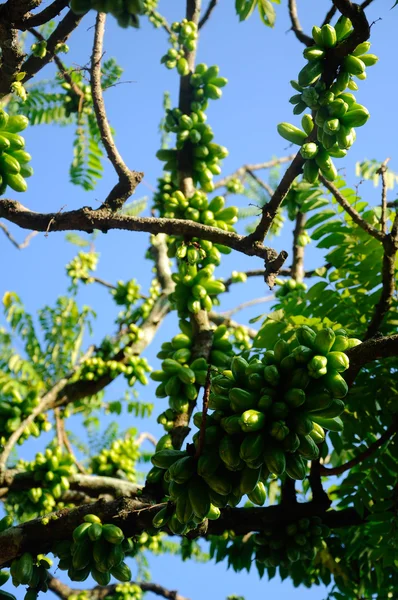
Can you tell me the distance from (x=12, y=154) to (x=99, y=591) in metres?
4.49

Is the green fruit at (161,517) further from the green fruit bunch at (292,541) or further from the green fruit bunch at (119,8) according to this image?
the green fruit bunch at (119,8)

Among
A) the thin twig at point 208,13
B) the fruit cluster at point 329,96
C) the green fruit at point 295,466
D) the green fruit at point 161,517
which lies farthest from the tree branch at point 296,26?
the green fruit at point 161,517

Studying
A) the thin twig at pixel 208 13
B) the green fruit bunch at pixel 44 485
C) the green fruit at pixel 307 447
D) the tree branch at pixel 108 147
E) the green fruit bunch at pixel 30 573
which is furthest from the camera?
the thin twig at pixel 208 13

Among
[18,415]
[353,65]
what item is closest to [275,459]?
[353,65]

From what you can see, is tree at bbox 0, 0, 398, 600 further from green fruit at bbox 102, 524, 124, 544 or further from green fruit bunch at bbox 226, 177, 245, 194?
green fruit bunch at bbox 226, 177, 245, 194

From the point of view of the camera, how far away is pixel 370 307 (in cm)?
358

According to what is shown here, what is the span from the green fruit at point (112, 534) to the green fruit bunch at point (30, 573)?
1.29 feet

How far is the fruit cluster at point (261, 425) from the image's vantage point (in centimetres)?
220

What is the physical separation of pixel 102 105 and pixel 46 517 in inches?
88.2

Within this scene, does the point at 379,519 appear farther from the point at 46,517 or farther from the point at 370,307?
the point at 46,517

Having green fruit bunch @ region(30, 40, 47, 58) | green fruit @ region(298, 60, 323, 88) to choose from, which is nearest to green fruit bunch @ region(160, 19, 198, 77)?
green fruit bunch @ region(30, 40, 47, 58)

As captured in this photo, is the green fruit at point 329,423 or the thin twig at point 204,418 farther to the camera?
the green fruit at point 329,423

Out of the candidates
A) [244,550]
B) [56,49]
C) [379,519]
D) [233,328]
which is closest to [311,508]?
[379,519]

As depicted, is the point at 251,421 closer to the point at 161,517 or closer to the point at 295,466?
the point at 295,466
